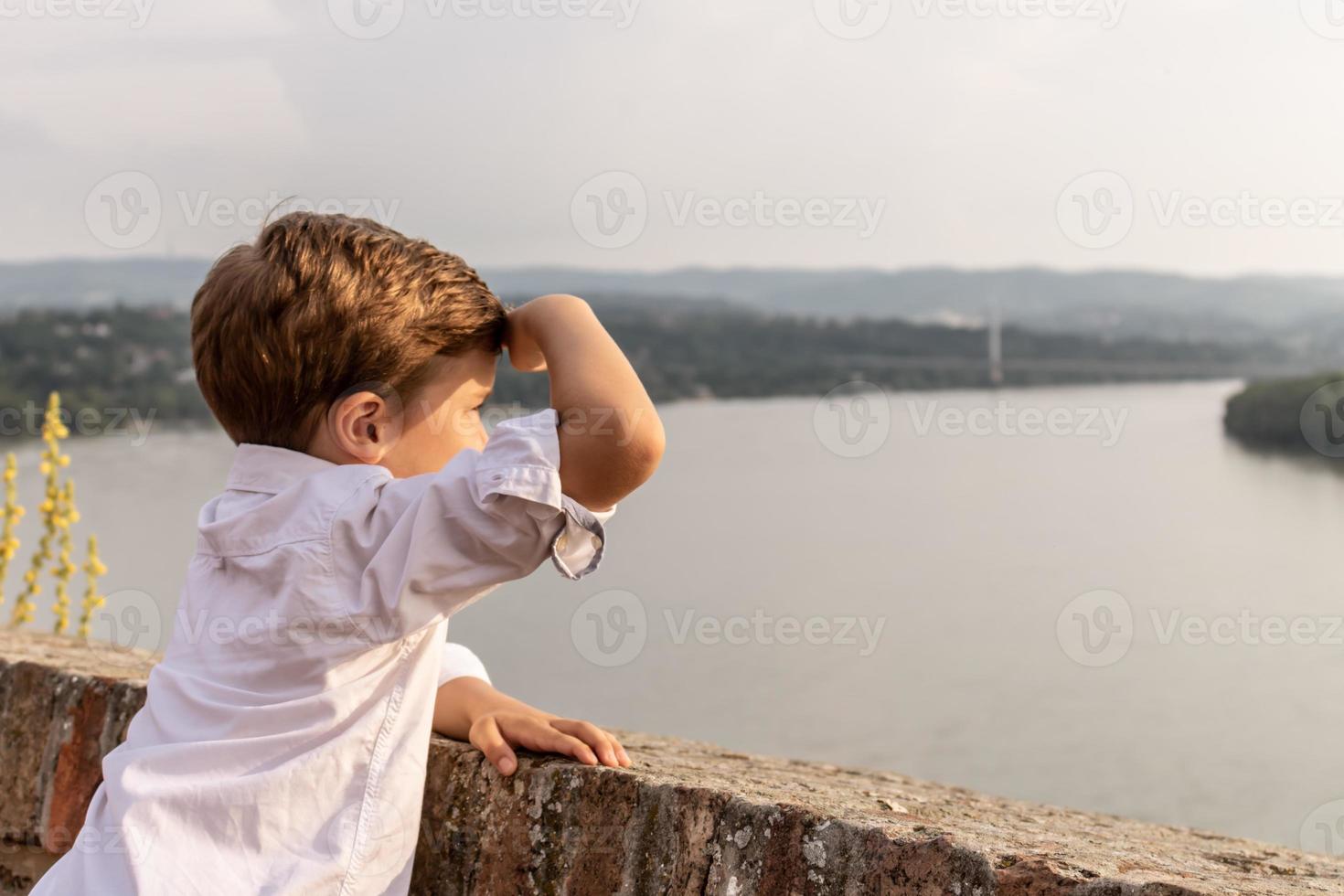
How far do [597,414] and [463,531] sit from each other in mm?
150

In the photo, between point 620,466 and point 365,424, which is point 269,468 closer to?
point 365,424

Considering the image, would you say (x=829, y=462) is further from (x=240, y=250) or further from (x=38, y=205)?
(x=240, y=250)

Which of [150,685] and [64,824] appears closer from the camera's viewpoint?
[150,685]

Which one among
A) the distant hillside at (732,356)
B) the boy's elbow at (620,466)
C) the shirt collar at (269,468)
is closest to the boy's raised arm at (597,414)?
the boy's elbow at (620,466)

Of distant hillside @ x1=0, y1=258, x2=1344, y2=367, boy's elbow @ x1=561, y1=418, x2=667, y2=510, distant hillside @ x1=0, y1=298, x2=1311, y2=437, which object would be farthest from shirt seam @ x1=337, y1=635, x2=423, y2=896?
distant hillside @ x1=0, y1=258, x2=1344, y2=367

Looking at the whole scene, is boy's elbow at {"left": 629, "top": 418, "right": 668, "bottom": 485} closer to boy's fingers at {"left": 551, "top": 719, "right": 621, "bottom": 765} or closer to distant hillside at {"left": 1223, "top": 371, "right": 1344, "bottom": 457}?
boy's fingers at {"left": 551, "top": 719, "right": 621, "bottom": 765}

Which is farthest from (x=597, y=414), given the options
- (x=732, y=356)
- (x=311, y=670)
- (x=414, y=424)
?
(x=732, y=356)

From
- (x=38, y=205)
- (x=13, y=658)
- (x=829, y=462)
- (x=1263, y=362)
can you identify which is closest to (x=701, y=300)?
(x=829, y=462)

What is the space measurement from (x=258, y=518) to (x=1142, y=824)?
3.57ft

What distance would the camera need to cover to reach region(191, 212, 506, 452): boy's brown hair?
1004mm

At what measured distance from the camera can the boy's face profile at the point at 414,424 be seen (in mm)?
1025

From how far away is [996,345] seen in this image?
7453 mm

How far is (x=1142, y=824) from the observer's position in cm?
135

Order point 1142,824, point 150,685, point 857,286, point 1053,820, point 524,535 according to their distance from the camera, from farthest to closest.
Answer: point 857,286 → point 1142,824 → point 1053,820 → point 150,685 → point 524,535
